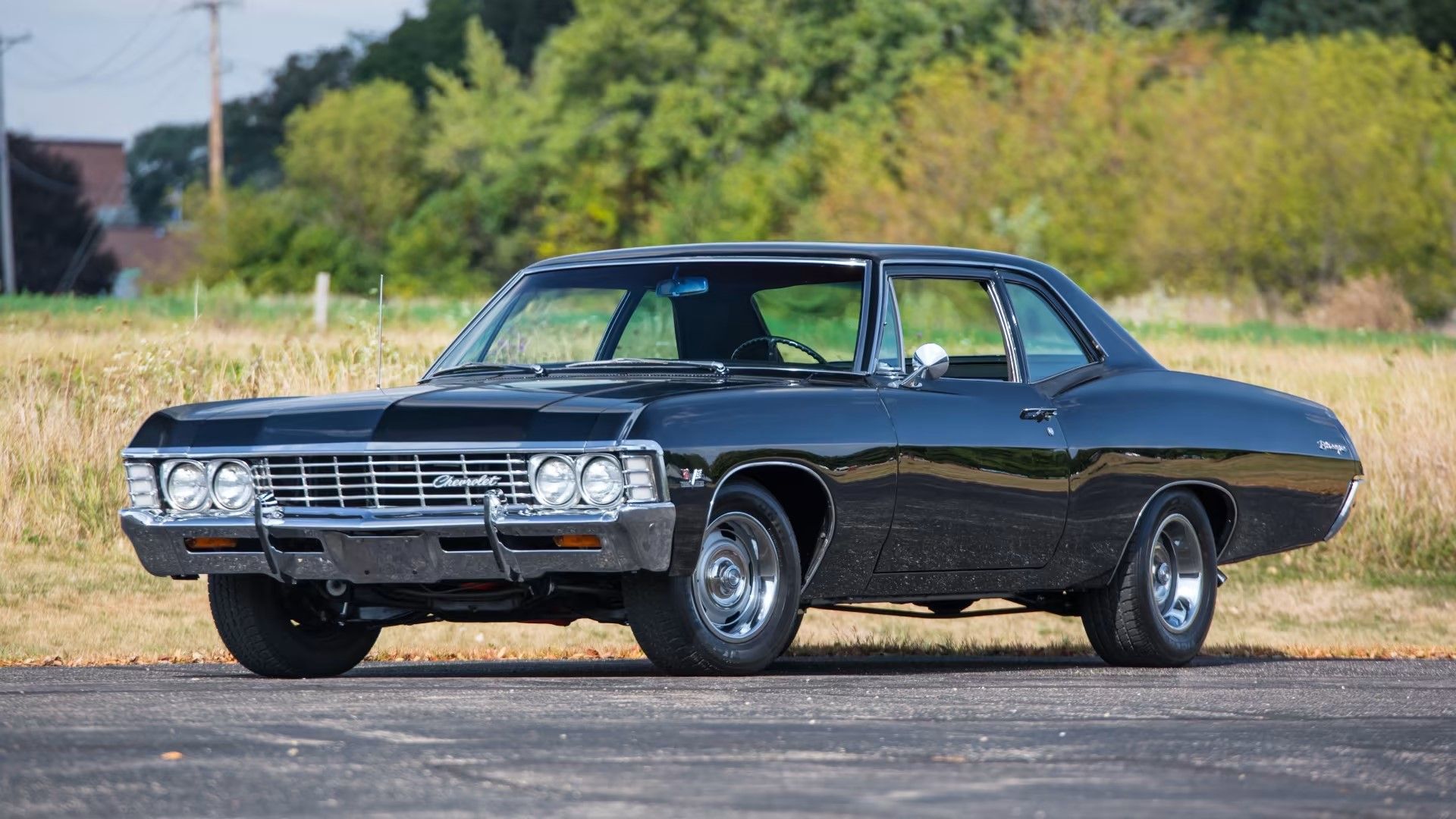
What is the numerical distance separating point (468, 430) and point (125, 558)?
763cm

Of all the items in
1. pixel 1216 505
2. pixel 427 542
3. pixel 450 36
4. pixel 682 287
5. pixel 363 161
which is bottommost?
pixel 1216 505

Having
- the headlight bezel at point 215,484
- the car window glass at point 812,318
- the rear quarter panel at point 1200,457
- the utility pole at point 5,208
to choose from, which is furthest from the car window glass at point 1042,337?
the utility pole at point 5,208

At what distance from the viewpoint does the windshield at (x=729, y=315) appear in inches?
350

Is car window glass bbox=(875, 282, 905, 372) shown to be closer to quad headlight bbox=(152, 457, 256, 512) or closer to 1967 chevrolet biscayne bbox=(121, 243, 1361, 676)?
1967 chevrolet biscayne bbox=(121, 243, 1361, 676)

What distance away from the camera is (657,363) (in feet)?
28.7

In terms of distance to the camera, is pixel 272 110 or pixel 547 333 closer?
pixel 547 333

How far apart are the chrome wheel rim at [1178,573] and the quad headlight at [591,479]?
10.2 feet

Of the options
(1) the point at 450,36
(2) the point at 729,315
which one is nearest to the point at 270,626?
(2) the point at 729,315

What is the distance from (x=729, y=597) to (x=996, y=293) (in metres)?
2.23

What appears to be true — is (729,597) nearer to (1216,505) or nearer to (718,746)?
(718,746)

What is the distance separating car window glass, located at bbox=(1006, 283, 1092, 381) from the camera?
9.52 metres

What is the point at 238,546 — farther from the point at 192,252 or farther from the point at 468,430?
the point at 192,252

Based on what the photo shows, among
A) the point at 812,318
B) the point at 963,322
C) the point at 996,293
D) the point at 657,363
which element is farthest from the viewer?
the point at 963,322

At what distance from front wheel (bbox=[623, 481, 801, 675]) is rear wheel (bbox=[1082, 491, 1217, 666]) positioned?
1.99m
